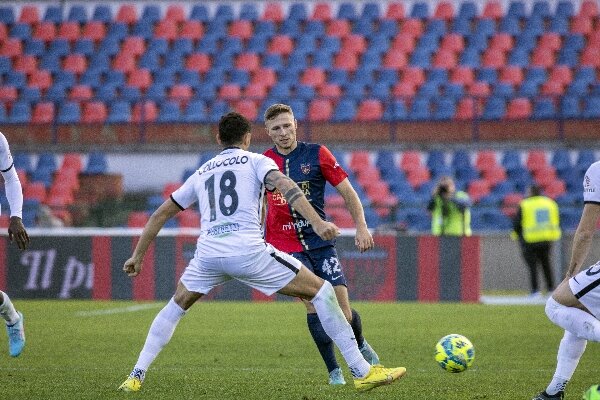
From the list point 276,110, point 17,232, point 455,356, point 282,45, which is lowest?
point 455,356

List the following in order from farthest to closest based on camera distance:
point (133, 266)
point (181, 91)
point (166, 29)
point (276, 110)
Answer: point (166, 29)
point (181, 91)
point (276, 110)
point (133, 266)

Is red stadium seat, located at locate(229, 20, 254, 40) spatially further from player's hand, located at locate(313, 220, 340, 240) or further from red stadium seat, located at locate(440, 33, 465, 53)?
player's hand, located at locate(313, 220, 340, 240)

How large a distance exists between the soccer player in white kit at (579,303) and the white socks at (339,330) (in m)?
1.16

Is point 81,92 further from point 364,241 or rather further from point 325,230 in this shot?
point 325,230

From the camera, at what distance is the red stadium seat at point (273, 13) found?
28.6 m

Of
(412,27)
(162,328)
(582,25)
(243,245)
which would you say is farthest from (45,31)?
(243,245)

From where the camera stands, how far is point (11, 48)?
28547 mm

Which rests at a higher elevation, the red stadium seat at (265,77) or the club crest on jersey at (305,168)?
the red stadium seat at (265,77)

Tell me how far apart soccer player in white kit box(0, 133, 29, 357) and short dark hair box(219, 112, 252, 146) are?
194 centimetres

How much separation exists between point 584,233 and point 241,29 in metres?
22.5

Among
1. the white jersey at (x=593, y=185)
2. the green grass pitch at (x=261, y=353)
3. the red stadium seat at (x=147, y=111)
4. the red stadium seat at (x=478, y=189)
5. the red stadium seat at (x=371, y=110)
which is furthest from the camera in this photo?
the red stadium seat at (x=147, y=111)

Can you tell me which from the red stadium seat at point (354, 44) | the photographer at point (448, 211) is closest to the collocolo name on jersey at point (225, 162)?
the photographer at point (448, 211)

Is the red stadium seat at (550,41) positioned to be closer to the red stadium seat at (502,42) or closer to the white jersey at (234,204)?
the red stadium seat at (502,42)

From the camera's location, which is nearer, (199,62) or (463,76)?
(463,76)
